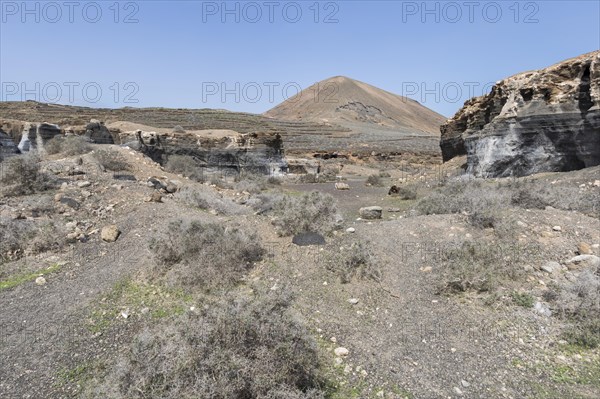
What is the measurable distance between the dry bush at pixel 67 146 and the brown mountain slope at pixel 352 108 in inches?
2132

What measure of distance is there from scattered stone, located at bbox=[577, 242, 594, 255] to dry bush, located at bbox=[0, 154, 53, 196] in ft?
37.3

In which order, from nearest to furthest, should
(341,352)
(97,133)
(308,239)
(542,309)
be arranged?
(341,352) < (542,309) < (308,239) < (97,133)

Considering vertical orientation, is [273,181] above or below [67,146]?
below

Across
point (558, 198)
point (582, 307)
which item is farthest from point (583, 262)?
point (558, 198)

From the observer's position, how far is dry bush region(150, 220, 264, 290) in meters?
5.30

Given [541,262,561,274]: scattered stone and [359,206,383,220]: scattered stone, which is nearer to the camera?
[541,262,561,274]: scattered stone

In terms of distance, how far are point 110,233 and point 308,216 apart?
144 inches

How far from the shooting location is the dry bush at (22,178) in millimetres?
9508

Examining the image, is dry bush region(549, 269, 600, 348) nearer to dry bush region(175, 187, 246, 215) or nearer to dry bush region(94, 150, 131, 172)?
dry bush region(175, 187, 246, 215)

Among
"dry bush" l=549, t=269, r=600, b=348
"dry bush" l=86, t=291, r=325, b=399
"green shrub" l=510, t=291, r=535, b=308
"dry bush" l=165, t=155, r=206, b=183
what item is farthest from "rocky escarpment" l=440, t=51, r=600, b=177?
"dry bush" l=86, t=291, r=325, b=399

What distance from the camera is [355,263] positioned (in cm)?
551

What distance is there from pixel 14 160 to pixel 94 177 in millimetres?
1869

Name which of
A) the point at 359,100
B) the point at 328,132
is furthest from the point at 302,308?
the point at 359,100

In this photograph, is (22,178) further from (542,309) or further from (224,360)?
(542,309)
